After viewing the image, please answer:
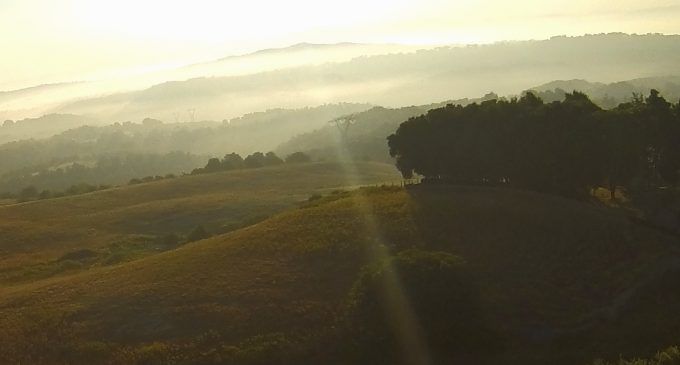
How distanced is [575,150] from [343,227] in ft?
72.3

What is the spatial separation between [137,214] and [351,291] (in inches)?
2357

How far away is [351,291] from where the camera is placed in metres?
41.1

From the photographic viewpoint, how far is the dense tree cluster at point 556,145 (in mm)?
58938

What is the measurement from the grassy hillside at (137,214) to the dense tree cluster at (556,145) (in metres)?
26.5

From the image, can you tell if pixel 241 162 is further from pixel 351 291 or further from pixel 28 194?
pixel 351 291

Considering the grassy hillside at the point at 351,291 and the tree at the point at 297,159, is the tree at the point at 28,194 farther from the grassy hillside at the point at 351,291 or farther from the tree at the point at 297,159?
the grassy hillside at the point at 351,291

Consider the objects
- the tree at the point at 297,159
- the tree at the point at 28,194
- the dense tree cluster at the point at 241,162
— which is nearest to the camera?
the tree at the point at 28,194

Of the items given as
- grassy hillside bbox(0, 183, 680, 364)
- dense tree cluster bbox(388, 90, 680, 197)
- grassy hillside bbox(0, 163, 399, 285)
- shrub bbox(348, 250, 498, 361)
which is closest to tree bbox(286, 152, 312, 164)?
grassy hillside bbox(0, 163, 399, 285)

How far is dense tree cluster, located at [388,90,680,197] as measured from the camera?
58.9 m

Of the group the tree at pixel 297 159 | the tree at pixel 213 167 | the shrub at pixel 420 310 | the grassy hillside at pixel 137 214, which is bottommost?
the shrub at pixel 420 310

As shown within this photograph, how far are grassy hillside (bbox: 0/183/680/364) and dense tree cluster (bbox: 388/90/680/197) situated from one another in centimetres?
436

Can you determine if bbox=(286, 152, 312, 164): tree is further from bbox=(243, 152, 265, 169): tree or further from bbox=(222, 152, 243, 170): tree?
bbox=(222, 152, 243, 170): tree

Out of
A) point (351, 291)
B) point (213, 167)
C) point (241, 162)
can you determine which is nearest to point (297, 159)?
point (241, 162)

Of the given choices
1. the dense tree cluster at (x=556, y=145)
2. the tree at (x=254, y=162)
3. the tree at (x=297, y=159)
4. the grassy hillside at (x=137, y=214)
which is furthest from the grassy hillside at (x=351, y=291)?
the tree at (x=297, y=159)
